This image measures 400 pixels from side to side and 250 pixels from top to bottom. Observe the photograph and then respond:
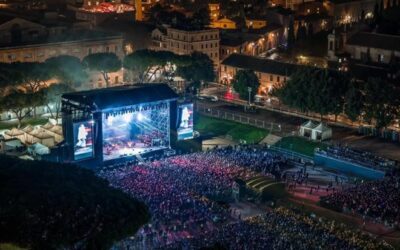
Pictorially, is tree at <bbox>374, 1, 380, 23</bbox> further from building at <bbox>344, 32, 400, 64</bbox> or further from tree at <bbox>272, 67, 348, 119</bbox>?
tree at <bbox>272, 67, 348, 119</bbox>

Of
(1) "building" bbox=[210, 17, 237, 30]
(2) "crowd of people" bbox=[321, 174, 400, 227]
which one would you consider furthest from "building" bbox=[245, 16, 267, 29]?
(2) "crowd of people" bbox=[321, 174, 400, 227]

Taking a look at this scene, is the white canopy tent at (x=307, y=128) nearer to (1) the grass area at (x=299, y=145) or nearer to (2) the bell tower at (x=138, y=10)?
(1) the grass area at (x=299, y=145)

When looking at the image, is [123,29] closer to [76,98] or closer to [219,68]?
[219,68]

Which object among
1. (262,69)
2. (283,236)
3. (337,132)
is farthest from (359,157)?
(262,69)

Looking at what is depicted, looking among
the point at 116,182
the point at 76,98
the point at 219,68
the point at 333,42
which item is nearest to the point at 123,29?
the point at 219,68

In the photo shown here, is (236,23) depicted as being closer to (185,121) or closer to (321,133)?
(321,133)

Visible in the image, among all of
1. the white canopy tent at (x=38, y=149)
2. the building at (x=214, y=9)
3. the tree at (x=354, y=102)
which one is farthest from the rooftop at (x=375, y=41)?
the white canopy tent at (x=38, y=149)
